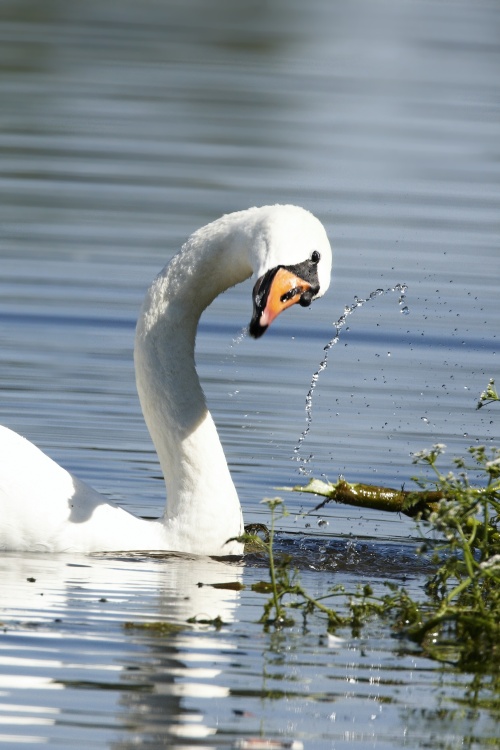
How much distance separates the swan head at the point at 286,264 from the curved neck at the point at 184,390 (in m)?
0.64

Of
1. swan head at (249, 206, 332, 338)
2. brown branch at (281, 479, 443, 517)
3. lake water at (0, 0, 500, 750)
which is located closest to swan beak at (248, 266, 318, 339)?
swan head at (249, 206, 332, 338)

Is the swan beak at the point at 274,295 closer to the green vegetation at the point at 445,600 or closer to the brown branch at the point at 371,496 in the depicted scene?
the green vegetation at the point at 445,600

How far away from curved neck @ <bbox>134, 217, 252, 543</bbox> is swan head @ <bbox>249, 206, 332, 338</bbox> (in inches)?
25.1

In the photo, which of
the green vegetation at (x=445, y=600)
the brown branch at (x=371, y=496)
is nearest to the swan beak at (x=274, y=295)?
the green vegetation at (x=445, y=600)

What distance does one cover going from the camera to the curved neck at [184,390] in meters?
8.82

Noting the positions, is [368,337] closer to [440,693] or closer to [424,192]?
[424,192]

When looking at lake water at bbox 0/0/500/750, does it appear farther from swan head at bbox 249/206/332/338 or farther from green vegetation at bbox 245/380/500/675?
swan head at bbox 249/206/332/338

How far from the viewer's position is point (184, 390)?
9.04 m

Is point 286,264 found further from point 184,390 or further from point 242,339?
point 242,339

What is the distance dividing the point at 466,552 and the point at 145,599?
1508 mm

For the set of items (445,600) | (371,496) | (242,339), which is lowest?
(445,600)

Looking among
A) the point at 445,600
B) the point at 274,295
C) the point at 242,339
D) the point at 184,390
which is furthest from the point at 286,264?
the point at 242,339

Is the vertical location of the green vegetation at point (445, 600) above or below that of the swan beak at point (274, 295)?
below

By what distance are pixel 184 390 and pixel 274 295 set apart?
1460mm
